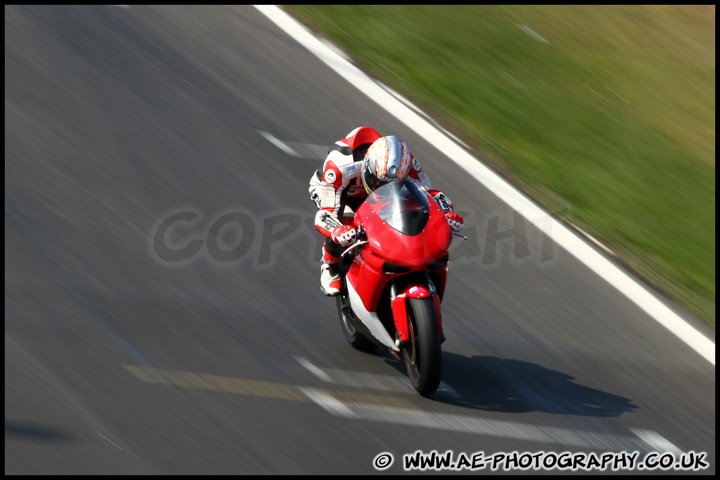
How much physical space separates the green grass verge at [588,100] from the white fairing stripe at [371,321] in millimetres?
3301

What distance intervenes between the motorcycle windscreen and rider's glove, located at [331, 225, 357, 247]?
9.7 inches

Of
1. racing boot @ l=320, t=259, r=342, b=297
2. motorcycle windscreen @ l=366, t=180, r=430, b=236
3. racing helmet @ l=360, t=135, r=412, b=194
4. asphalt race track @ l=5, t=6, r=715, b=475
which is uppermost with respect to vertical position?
racing helmet @ l=360, t=135, r=412, b=194

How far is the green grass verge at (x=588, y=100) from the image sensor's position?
989 cm

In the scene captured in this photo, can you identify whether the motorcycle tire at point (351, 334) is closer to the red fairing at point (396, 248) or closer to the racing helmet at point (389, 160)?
the red fairing at point (396, 248)

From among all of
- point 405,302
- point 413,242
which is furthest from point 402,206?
point 405,302

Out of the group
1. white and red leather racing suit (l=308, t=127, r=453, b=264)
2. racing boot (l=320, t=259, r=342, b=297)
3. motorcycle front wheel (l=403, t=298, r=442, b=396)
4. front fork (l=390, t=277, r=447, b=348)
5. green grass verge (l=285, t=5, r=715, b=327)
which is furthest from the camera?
green grass verge (l=285, t=5, r=715, b=327)

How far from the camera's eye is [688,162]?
11.2 metres

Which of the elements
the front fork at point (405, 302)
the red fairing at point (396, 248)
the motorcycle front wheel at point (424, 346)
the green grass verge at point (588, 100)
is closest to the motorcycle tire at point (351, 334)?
the red fairing at point (396, 248)

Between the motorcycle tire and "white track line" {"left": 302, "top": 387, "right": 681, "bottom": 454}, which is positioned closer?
"white track line" {"left": 302, "top": 387, "right": 681, "bottom": 454}

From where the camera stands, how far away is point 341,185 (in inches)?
294

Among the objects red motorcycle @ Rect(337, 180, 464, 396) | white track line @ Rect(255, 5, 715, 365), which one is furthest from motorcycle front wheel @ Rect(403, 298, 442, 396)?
white track line @ Rect(255, 5, 715, 365)

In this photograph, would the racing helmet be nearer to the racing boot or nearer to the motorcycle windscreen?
the motorcycle windscreen

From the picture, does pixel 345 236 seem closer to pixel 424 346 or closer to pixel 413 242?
pixel 413 242

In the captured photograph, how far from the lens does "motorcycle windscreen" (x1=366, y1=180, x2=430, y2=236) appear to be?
6.80 meters
